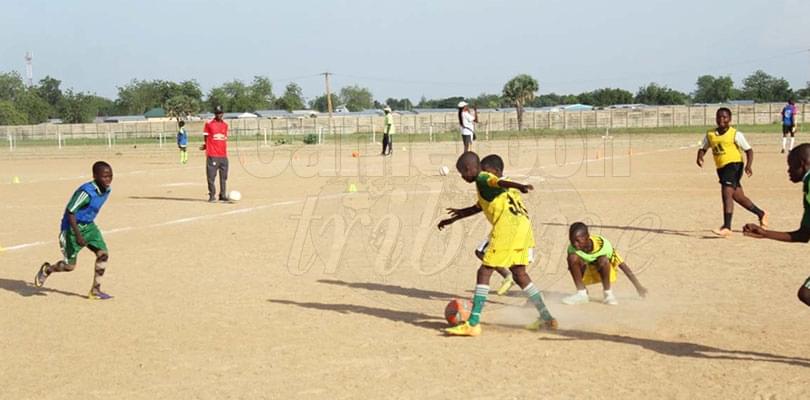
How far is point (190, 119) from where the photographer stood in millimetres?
97062

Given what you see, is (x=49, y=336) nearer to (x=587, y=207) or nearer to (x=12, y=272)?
(x=12, y=272)

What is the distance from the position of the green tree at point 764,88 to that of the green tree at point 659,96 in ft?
35.7

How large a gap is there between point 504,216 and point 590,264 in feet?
5.45

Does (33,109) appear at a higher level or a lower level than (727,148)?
higher

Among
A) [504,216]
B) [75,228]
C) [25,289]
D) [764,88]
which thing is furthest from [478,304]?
[764,88]

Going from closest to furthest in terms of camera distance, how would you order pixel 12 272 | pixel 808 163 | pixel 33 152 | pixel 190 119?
pixel 808 163 < pixel 12 272 < pixel 33 152 < pixel 190 119

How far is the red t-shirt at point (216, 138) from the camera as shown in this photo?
1902cm

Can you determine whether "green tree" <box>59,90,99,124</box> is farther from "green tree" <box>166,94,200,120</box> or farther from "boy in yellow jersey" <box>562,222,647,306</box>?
"boy in yellow jersey" <box>562,222,647,306</box>

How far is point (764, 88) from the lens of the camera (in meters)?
140

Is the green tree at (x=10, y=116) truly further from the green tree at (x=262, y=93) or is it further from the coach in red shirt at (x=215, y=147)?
the coach in red shirt at (x=215, y=147)

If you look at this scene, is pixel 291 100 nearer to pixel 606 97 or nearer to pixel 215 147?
pixel 606 97

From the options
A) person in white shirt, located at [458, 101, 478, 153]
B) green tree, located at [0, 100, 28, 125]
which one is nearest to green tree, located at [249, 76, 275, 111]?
green tree, located at [0, 100, 28, 125]

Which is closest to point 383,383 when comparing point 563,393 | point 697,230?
point 563,393

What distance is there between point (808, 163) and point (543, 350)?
2.52m
